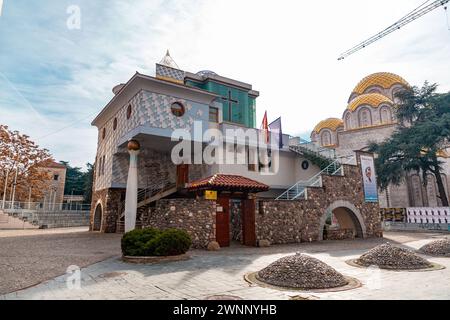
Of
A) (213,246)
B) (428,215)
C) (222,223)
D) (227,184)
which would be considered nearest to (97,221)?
(222,223)

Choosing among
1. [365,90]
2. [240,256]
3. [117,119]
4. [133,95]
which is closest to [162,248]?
[240,256]

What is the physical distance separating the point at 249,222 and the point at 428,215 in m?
20.1

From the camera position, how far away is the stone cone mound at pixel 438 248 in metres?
10.7

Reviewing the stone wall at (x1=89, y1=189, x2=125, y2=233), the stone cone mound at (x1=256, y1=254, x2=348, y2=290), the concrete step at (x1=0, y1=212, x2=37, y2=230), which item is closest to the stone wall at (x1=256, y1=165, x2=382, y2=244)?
the stone cone mound at (x1=256, y1=254, x2=348, y2=290)

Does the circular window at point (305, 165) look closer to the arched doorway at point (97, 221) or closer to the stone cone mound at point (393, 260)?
the stone cone mound at point (393, 260)

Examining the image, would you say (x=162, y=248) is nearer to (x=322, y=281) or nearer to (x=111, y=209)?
(x=322, y=281)

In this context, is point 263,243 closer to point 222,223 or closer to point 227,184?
point 222,223

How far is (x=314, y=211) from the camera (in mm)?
16391

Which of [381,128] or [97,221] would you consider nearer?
[97,221]

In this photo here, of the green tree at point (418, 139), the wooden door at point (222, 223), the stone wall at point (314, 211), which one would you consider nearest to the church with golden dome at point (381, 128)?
the green tree at point (418, 139)

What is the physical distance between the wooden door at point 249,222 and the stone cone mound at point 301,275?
6.86 m

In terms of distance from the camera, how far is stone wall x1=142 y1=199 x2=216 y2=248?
41.4 ft

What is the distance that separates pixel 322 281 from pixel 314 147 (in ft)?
58.9

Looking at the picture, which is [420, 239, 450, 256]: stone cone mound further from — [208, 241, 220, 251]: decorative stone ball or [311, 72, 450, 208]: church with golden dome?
[311, 72, 450, 208]: church with golden dome
